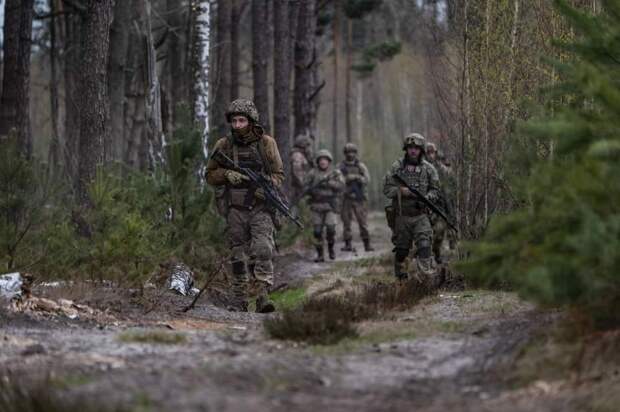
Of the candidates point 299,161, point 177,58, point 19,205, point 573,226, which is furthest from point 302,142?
point 573,226

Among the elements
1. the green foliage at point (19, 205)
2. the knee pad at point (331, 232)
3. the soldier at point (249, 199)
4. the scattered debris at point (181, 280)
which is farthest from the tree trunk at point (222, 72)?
the green foliage at point (19, 205)

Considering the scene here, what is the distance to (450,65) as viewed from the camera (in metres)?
13.9

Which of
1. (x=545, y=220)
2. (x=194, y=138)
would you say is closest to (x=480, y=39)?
(x=194, y=138)

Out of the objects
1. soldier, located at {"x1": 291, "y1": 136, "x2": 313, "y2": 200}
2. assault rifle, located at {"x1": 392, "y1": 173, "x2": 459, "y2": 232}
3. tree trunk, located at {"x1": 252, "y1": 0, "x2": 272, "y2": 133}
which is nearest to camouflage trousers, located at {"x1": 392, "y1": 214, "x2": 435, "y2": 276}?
assault rifle, located at {"x1": 392, "y1": 173, "x2": 459, "y2": 232}

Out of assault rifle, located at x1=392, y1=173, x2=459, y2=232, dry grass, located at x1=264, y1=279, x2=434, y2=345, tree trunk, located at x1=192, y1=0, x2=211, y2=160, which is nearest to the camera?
dry grass, located at x1=264, y1=279, x2=434, y2=345

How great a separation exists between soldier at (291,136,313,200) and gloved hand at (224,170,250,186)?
1114 centimetres

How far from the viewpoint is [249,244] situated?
36.1 feet

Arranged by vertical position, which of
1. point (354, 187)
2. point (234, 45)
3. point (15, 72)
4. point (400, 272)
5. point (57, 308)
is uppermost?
point (234, 45)

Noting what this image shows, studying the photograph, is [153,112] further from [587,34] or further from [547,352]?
[547,352]

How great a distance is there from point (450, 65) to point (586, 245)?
8.87 metres

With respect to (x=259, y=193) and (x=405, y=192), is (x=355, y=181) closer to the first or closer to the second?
(x=405, y=192)

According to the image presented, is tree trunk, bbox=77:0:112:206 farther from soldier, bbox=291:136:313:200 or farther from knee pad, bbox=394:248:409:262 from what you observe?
soldier, bbox=291:136:313:200

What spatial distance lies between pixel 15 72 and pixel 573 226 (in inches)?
456

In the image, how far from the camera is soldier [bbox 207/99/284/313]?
35.8 ft
